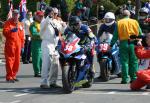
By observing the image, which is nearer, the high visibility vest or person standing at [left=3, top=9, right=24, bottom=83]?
the high visibility vest

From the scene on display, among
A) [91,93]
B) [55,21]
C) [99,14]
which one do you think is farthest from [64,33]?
[99,14]

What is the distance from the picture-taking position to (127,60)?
14.7m

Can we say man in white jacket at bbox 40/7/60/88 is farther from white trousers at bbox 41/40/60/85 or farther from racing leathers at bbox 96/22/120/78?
racing leathers at bbox 96/22/120/78

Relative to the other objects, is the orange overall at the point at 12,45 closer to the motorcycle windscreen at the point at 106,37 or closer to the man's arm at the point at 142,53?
the motorcycle windscreen at the point at 106,37

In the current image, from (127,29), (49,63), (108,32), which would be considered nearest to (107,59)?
(108,32)

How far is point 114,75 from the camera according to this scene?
16844 millimetres

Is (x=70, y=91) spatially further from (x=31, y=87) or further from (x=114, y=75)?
(x=114, y=75)

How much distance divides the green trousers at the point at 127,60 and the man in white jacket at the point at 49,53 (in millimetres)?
1728

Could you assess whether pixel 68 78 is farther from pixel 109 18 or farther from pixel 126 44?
pixel 109 18

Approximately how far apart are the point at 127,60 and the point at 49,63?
202 centimetres

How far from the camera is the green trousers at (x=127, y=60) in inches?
574

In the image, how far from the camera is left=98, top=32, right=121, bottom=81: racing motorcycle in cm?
1540

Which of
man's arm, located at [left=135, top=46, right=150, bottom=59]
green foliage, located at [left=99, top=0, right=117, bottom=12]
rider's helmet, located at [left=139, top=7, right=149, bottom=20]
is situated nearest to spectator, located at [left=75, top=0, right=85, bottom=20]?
green foliage, located at [left=99, top=0, right=117, bottom=12]

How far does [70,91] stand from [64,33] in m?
1.44
